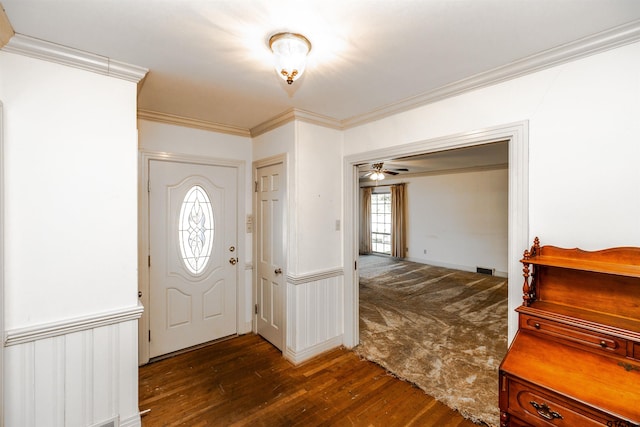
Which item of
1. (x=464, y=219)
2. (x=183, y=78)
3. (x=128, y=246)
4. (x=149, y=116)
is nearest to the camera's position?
(x=128, y=246)

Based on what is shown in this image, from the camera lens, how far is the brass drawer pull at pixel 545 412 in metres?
1.28

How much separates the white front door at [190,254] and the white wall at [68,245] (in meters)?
1.02

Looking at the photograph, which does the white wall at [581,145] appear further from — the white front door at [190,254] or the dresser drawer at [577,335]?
the white front door at [190,254]

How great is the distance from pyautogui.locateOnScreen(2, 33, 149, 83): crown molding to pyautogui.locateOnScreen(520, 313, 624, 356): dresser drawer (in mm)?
2863

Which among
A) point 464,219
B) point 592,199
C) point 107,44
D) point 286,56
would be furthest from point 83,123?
point 464,219

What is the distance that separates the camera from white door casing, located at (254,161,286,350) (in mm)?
3047

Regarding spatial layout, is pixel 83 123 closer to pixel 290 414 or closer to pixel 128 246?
pixel 128 246

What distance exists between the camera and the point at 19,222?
1.66m

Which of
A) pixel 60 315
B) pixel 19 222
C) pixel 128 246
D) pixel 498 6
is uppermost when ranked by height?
pixel 498 6

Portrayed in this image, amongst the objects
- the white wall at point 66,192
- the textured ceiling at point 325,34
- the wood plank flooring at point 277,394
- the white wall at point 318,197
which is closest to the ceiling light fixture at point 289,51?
the textured ceiling at point 325,34

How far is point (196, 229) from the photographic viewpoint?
3.17 meters

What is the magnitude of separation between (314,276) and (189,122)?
81.0 inches

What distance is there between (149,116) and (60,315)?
1894 millimetres

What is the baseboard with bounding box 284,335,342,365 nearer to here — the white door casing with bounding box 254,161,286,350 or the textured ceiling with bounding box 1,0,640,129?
the white door casing with bounding box 254,161,286,350
